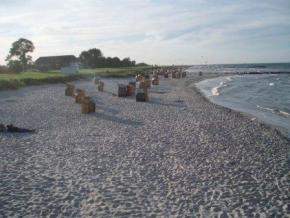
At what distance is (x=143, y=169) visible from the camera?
10938 millimetres

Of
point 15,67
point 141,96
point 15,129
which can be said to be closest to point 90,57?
point 15,67

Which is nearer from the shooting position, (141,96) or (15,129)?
(15,129)

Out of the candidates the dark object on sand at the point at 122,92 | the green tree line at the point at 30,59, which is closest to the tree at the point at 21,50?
the green tree line at the point at 30,59

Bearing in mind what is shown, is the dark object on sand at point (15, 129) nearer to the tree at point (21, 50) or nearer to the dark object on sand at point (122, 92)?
the dark object on sand at point (122, 92)

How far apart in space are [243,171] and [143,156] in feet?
10.2

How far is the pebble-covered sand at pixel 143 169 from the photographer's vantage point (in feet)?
27.0

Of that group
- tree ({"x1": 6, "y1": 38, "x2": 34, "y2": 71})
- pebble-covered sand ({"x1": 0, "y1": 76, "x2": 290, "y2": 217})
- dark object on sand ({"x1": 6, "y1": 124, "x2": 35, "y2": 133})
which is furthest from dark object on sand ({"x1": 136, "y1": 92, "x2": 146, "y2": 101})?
tree ({"x1": 6, "y1": 38, "x2": 34, "y2": 71})

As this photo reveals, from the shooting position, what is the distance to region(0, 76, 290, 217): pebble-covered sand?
8242 millimetres

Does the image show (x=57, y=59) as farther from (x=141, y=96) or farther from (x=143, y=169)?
(x=143, y=169)

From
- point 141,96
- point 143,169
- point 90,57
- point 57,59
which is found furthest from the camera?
point 90,57

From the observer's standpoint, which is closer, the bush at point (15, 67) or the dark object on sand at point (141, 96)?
Result: the dark object on sand at point (141, 96)

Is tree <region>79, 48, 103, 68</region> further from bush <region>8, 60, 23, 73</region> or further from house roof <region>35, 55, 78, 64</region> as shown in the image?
bush <region>8, 60, 23, 73</region>

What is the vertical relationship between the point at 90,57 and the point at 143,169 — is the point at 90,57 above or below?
above

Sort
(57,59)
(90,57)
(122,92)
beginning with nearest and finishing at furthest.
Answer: (122,92), (57,59), (90,57)
